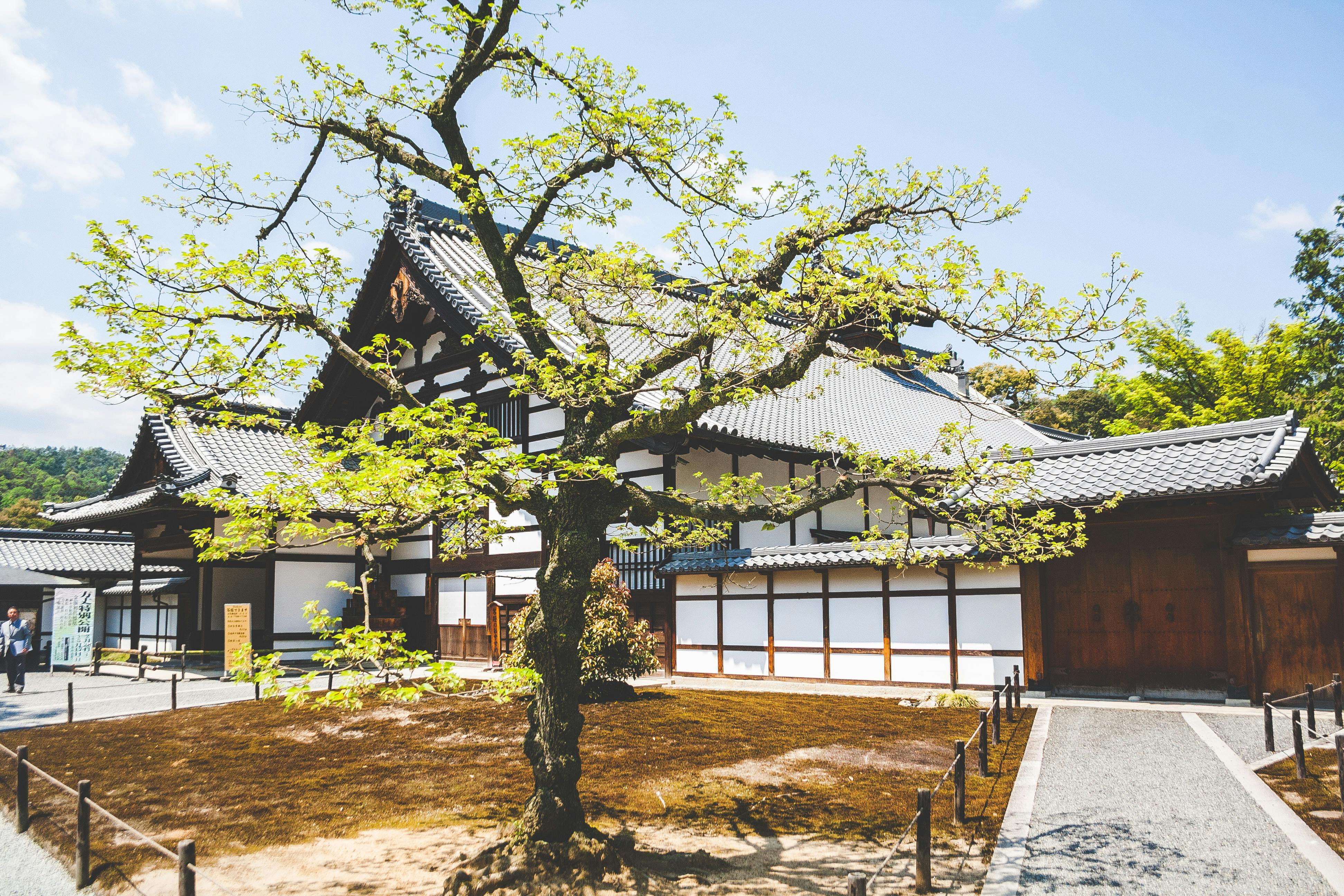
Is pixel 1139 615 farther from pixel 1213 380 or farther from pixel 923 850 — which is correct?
pixel 1213 380

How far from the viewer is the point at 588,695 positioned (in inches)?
570

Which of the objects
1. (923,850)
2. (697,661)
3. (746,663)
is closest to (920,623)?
(746,663)

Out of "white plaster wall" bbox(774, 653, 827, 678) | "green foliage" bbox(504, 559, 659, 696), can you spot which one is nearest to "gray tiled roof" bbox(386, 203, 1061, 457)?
"green foliage" bbox(504, 559, 659, 696)

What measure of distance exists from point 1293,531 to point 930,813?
31.9 feet

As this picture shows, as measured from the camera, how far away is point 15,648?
17.9 meters

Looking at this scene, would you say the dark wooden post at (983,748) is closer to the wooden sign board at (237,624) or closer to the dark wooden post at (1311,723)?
the dark wooden post at (1311,723)

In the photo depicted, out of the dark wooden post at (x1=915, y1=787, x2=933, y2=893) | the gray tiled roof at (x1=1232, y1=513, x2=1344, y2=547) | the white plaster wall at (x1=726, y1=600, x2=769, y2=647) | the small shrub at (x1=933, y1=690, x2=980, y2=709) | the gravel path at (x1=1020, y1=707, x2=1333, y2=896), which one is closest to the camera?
the dark wooden post at (x1=915, y1=787, x2=933, y2=893)

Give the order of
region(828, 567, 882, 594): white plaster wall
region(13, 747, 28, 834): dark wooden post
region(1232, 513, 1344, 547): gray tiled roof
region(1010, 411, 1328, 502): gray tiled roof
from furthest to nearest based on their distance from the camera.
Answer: region(828, 567, 882, 594): white plaster wall → region(1010, 411, 1328, 502): gray tiled roof → region(1232, 513, 1344, 547): gray tiled roof → region(13, 747, 28, 834): dark wooden post

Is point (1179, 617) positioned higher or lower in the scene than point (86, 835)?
higher

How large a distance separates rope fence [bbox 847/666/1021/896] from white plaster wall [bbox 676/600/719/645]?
7.09 m

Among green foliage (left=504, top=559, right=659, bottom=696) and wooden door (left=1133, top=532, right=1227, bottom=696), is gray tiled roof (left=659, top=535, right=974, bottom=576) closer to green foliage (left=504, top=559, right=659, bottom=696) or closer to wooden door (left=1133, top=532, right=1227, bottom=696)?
green foliage (left=504, top=559, right=659, bottom=696)

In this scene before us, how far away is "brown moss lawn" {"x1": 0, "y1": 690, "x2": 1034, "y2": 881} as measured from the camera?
7578mm

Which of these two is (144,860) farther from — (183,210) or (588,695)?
(588,695)

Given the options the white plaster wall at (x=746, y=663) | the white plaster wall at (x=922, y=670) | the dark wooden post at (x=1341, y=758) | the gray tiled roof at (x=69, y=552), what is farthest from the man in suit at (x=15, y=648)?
the dark wooden post at (x=1341, y=758)
